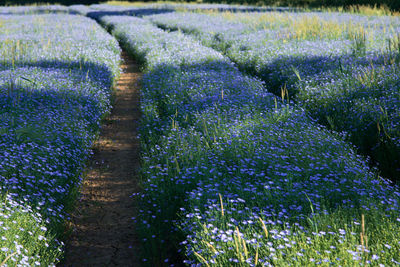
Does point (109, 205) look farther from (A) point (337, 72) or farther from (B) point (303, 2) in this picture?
(B) point (303, 2)

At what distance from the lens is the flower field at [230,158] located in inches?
142

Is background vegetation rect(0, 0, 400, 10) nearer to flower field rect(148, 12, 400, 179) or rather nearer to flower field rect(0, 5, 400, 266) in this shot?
flower field rect(148, 12, 400, 179)

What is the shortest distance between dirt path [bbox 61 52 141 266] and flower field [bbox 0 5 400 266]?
0.26 m

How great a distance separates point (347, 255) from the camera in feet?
10.4

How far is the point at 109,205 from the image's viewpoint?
5.77 meters

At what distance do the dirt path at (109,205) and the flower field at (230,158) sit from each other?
0.26 m

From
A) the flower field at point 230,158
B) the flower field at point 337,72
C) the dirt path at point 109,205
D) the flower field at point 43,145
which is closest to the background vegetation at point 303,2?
the flower field at point 337,72

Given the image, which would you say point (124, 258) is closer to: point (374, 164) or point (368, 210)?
point (368, 210)

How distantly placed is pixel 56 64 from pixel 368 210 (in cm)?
983

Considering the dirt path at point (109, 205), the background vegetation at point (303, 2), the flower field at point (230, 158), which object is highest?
the background vegetation at point (303, 2)

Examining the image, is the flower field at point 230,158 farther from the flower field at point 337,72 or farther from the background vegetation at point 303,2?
the background vegetation at point 303,2

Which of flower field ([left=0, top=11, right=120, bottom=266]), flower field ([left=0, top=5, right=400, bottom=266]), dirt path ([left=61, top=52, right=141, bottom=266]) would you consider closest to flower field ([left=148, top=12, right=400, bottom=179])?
flower field ([left=0, top=5, right=400, bottom=266])

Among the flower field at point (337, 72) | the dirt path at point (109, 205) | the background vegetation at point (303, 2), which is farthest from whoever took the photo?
the background vegetation at point (303, 2)

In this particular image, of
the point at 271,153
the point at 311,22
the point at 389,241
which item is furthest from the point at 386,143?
the point at 311,22
